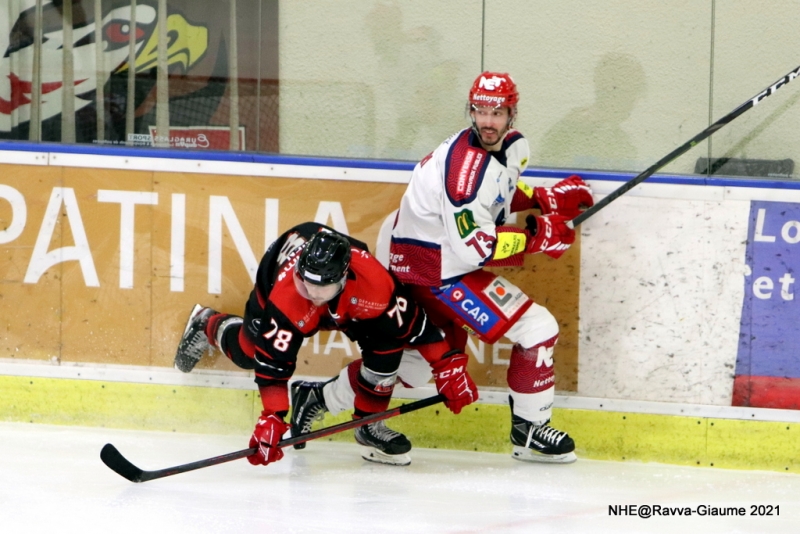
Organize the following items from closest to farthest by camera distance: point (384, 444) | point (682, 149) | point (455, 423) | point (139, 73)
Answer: point (682, 149) → point (384, 444) → point (455, 423) → point (139, 73)

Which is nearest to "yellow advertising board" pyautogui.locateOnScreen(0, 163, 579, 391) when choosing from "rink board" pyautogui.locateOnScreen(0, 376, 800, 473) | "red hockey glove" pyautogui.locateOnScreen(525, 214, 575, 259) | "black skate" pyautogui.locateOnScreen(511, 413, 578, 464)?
"rink board" pyautogui.locateOnScreen(0, 376, 800, 473)

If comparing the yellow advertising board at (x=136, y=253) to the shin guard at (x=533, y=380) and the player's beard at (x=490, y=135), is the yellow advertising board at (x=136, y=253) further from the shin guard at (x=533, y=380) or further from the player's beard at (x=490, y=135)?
the player's beard at (x=490, y=135)

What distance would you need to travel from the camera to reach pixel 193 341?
11.7ft

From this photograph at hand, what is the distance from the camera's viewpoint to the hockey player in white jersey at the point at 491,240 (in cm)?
310

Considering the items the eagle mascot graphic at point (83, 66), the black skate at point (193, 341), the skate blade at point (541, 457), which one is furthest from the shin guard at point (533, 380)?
the eagle mascot graphic at point (83, 66)

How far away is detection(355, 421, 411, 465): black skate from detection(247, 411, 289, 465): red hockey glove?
0.42 meters

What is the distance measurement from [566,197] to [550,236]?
24cm

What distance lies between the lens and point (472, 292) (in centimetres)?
325

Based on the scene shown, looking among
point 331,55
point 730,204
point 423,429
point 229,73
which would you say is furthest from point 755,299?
point 229,73

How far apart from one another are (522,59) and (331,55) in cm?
68

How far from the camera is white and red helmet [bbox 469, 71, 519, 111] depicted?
310 cm

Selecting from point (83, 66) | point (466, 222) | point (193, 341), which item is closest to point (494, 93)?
point (466, 222)

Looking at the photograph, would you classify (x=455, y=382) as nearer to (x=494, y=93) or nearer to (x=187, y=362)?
(x=494, y=93)

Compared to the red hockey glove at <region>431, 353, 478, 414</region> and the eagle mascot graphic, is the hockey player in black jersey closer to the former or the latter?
the red hockey glove at <region>431, 353, 478, 414</region>
